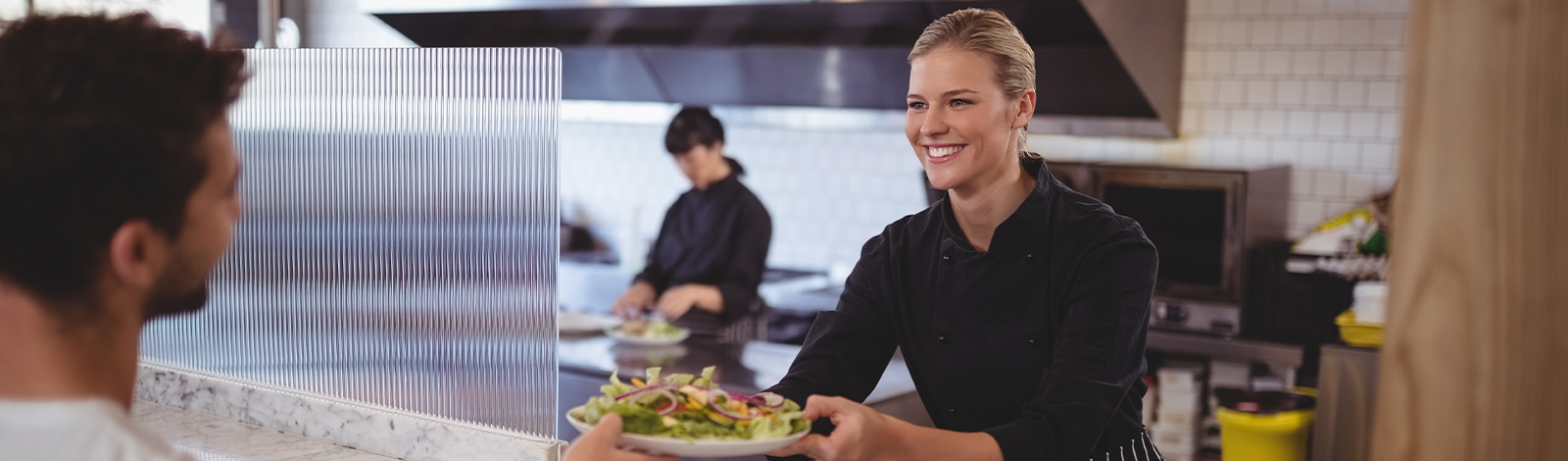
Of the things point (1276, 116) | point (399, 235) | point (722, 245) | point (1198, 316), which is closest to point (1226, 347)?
point (1198, 316)

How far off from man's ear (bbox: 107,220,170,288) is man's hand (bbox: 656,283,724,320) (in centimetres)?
311

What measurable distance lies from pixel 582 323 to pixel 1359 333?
8.22 feet

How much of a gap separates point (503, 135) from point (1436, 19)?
1380 mm

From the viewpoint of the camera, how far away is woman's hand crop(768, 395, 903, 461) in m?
1.56

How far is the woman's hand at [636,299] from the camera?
4.25m

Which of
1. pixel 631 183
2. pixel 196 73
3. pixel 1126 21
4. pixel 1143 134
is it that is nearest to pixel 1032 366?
pixel 196 73

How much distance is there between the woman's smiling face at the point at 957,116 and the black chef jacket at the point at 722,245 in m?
2.41

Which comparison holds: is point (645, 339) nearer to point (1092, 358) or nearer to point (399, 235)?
point (399, 235)

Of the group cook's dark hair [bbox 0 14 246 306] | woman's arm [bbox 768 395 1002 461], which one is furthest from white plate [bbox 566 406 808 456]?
cook's dark hair [bbox 0 14 246 306]

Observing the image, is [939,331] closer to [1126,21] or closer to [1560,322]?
[1560,322]

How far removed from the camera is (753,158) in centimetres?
588

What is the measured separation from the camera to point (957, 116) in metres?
1.85

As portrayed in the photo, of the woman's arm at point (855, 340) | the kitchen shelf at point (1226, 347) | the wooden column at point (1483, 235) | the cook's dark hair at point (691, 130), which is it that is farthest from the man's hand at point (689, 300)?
the wooden column at point (1483, 235)

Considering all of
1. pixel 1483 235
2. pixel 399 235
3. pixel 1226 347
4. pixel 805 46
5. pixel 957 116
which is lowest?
pixel 1226 347
